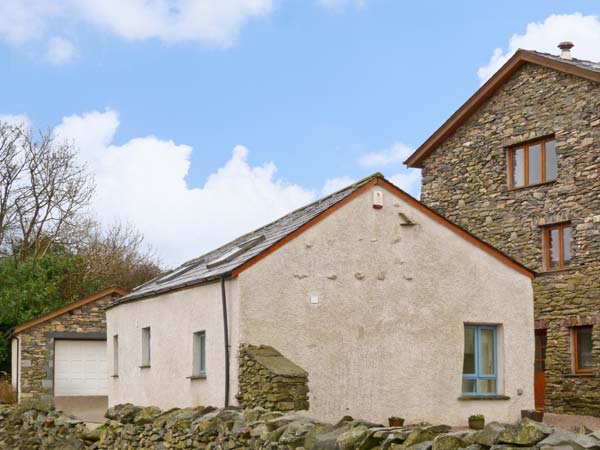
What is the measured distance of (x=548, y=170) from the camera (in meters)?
24.9


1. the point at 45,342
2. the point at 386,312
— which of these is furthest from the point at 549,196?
the point at 45,342

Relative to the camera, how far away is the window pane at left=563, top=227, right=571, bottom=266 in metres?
24.4

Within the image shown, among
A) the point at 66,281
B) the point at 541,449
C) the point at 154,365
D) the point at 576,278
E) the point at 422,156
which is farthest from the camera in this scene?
the point at 66,281

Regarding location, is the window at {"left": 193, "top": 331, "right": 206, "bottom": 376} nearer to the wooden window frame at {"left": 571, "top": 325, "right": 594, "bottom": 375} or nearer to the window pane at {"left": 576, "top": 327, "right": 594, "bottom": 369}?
the wooden window frame at {"left": 571, "top": 325, "right": 594, "bottom": 375}

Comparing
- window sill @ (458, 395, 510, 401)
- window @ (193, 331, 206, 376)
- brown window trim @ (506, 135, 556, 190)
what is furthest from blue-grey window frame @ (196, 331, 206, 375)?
brown window trim @ (506, 135, 556, 190)

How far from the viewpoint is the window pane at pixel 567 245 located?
2436 centimetres

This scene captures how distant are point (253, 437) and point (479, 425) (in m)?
6.28

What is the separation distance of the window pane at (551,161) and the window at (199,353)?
11.6 m

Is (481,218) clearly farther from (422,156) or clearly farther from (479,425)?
(479,425)

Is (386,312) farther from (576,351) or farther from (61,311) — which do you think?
(61,311)

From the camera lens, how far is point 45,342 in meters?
28.1

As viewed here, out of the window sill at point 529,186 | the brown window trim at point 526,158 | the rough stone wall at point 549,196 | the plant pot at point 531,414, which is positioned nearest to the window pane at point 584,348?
the rough stone wall at point 549,196

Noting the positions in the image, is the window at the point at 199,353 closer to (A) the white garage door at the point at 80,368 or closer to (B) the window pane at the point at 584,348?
(B) the window pane at the point at 584,348

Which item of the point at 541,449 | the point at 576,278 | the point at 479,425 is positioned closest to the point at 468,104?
the point at 576,278
